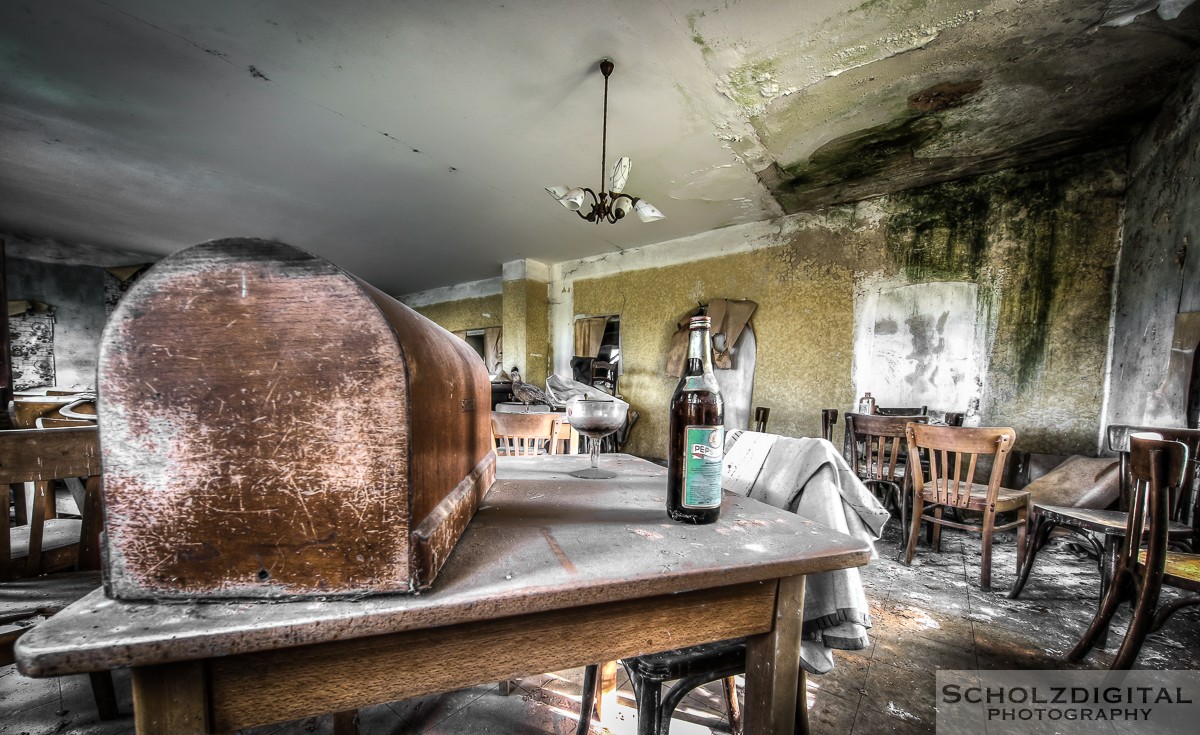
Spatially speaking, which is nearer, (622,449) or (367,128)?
(367,128)

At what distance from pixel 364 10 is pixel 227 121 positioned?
191 cm

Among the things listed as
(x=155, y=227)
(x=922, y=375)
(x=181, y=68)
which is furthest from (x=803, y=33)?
(x=155, y=227)

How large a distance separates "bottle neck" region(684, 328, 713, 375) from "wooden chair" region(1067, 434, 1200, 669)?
5.66 feet

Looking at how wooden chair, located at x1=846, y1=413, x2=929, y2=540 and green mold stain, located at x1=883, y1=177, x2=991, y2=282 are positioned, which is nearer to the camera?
wooden chair, located at x1=846, y1=413, x2=929, y2=540

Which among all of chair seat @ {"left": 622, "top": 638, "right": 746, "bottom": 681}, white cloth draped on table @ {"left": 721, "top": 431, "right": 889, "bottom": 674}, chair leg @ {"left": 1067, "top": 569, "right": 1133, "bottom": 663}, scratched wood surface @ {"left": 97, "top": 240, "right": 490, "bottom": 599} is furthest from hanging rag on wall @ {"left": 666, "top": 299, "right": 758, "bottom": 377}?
scratched wood surface @ {"left": 97, "top": 240, "right": 490, "bottom": 599}

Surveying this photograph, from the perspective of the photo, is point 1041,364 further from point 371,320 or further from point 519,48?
point 371,320

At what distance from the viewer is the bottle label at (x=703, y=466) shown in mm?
722

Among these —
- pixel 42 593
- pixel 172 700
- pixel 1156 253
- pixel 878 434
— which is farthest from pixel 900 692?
pixel 1156 253

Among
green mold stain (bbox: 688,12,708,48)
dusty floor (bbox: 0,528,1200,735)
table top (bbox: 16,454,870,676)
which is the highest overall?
green mold stain (bbox: 688,12,708,48)

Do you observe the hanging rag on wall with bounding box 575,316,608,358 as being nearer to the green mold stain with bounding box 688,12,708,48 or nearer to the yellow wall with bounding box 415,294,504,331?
the yellow wall with bounding box 415,294,504,331

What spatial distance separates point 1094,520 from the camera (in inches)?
79.0

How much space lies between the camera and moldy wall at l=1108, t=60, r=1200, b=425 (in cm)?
269

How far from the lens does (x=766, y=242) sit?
541 cm

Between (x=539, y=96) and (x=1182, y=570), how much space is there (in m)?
4.01
